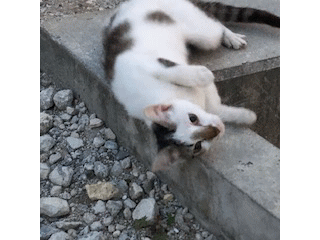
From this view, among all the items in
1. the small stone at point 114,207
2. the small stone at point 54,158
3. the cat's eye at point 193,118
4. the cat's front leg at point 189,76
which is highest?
the cat's front leg at point 189,76

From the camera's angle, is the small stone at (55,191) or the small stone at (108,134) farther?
the small stone at (108,134)

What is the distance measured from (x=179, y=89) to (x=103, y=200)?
0.85 m

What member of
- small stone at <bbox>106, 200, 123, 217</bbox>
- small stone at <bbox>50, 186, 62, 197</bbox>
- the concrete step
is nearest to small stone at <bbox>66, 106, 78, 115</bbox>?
the concrete step

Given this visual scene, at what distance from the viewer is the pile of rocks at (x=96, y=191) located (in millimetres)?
3010

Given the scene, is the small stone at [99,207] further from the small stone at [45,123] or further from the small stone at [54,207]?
the small stone at [45,123]

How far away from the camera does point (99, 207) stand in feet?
10.4

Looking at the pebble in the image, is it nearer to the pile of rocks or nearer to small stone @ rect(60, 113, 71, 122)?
the pile of rocks

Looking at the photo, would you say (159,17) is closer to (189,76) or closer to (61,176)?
(189,76)

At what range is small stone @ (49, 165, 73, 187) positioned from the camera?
3.37 m

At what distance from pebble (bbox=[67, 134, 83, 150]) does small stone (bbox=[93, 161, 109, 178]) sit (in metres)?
0.28

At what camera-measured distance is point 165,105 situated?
2.77 meters

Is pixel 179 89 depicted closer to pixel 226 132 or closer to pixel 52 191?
pixel 226 132

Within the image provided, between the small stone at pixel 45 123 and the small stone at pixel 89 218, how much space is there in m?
0.95

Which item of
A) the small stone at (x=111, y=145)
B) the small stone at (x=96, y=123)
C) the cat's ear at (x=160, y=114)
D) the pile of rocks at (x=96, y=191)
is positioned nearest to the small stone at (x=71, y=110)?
the pile of rocks at (x=96, y=191)
